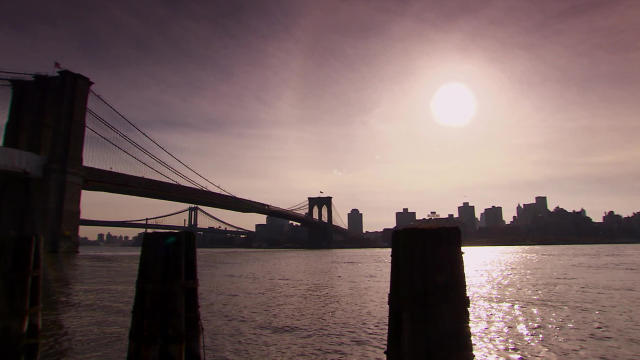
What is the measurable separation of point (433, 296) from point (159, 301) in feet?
9.99

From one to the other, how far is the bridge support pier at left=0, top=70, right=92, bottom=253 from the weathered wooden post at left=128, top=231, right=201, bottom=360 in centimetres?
3931

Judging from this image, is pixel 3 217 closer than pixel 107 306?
No

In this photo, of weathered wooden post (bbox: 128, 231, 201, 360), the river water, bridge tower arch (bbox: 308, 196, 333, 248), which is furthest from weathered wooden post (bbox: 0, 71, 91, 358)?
bridge tower arch (bbox: 308, 196, 333, 248)

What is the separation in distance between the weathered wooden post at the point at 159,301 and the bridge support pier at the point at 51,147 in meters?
39.3

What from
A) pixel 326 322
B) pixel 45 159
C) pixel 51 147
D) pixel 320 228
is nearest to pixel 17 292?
pixel 326 322

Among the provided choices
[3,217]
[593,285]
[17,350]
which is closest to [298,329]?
[17,350]

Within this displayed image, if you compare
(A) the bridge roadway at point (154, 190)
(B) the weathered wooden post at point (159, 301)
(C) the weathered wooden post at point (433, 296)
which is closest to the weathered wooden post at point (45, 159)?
(A) the bridge roadway at point (154, 190)

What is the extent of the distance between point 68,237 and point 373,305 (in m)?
34.1

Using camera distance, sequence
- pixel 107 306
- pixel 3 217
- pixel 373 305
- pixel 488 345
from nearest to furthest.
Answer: pixel 488 345
pixel 107 306
pixel 373 305
pixel 3 217

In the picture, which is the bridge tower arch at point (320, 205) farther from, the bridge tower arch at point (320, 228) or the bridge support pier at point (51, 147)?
the bridge support pier at point (51, 147)

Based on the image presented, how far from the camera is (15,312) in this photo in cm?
503

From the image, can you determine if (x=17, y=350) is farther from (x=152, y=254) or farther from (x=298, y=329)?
(x=298, y=329)

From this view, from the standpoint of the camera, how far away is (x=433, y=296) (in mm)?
2607

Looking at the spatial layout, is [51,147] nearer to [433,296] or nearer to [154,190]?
[154,190]
